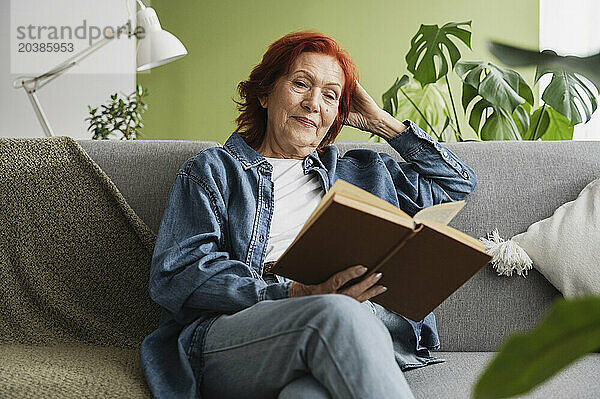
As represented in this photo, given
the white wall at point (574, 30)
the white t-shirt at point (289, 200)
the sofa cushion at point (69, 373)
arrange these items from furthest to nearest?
the white wall at point (574, 30) → the white t-shirt at point (289, 200) → the sofa cushion at point (69, 373)

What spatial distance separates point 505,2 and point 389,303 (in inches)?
112

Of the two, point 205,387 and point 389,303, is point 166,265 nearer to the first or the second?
point 205,387

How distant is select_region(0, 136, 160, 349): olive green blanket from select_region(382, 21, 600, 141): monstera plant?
120 centimetres

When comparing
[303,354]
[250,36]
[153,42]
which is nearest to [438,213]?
[303,354]

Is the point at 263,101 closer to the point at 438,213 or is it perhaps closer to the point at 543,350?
the point at 438,213

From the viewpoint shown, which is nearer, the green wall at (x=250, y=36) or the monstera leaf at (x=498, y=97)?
the monstera leaf at (x=498, y=97)

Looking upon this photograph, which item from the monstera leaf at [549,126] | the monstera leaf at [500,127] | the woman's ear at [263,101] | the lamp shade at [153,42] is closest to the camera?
the woman's ear at [263,101]

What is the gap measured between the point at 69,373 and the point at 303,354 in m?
0.48

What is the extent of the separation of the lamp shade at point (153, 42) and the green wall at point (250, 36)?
1070 millimetres

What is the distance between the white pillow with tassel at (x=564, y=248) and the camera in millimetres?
1531

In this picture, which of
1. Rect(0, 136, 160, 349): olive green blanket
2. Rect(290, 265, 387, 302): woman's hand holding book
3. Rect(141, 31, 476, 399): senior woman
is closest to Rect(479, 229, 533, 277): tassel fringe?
Rect(141, 31, 476, 399): senior woman

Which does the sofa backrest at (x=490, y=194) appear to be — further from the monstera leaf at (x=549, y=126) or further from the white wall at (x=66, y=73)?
the white wall at (x=66, y=73)

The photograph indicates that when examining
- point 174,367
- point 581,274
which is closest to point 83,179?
point 174,367

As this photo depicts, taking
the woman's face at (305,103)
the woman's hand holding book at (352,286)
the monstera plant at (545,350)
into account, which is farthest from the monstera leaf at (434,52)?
the monstera plant at (545,350)
